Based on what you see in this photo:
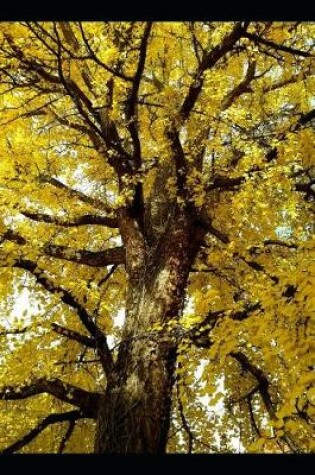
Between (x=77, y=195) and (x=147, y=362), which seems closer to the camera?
(x=147, y=362)

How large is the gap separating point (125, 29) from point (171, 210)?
2.76 metres

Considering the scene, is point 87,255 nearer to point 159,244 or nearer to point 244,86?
point 159,244

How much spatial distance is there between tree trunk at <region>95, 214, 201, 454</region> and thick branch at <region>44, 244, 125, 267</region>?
31.7 inches

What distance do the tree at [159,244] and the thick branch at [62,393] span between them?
0.02m

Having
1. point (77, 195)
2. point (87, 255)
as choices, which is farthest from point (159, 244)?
point (77, 195)

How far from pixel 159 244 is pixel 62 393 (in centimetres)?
250

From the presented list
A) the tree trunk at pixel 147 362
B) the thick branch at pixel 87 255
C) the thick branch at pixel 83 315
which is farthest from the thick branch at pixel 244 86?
the thick branch at pixel 83 315

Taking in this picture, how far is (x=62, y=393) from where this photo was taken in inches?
191
